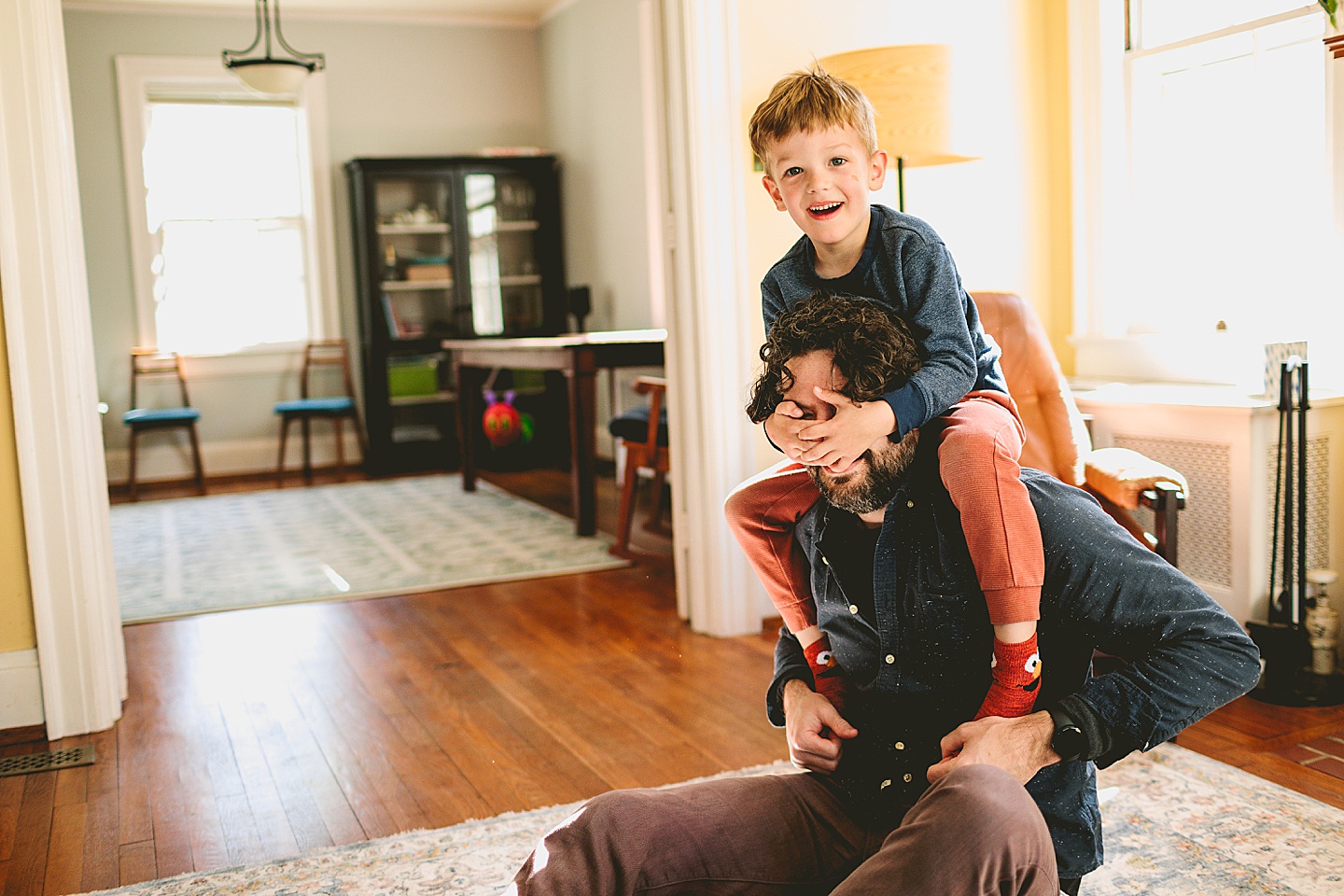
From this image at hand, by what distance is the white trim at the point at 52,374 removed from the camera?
2830 mm

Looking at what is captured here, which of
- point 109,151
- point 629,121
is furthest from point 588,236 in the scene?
point 109,151

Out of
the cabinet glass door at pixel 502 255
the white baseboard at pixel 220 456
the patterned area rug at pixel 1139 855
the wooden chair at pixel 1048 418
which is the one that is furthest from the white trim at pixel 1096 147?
the white baseboard at pixel 220 456

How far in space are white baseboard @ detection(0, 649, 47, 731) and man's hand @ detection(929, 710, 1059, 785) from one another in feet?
8.68

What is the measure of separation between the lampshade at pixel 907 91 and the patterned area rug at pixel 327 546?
2195mm

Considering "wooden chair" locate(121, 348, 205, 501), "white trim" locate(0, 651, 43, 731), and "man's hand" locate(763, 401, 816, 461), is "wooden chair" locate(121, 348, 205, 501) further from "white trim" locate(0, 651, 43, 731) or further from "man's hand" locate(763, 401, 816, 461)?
"man's hand" locate(763, 401, 816, 461)

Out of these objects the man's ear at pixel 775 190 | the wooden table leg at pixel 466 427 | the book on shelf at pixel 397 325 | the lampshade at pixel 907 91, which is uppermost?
the lampshade at pixel 907 91

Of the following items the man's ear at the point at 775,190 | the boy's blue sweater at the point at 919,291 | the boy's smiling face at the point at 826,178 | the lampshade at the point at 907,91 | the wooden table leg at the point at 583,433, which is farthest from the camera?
the wooden table leg at the point at 583,433

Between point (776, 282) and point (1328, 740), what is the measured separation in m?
1.75

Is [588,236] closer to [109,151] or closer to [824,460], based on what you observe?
[109,151]

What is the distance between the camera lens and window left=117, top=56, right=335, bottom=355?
7551mm

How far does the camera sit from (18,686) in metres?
2.97

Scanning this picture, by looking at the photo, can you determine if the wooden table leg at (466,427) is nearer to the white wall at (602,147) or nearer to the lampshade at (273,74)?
the white wall at (602,147)

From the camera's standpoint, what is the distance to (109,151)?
742 centimetres

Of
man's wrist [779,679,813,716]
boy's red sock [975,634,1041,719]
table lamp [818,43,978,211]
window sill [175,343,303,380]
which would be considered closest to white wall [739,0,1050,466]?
table lamp [818,43,978,211]
